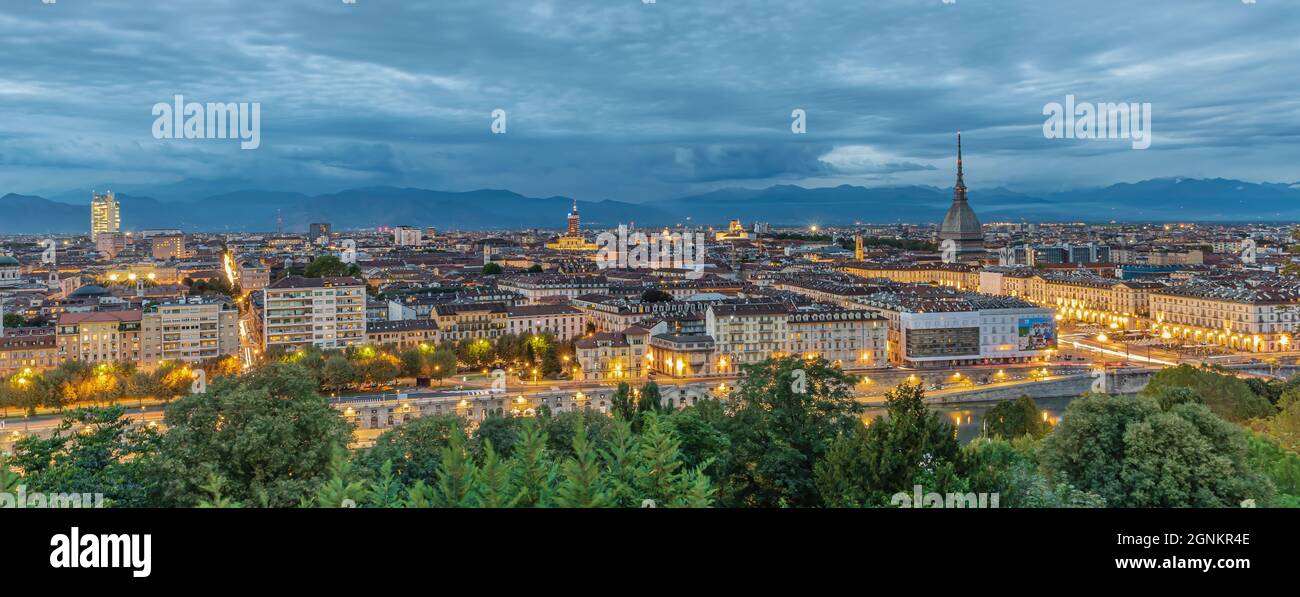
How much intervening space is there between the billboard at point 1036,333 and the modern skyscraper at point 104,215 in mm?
81857

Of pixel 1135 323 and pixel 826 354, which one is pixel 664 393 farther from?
pixel 1135 323

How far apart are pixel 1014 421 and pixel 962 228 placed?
179 feet

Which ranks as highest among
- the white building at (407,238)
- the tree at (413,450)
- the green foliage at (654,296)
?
the white building at (407,238)

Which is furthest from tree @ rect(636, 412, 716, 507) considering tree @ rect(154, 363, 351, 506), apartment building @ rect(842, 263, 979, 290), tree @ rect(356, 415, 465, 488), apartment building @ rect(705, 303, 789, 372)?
apartment building @ rect(842, 263, 979, 290)

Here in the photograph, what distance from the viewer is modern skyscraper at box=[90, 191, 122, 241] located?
91.3 meters

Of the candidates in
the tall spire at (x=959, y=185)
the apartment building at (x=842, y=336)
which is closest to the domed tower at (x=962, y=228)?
the tall spire at (x=959, y=185)

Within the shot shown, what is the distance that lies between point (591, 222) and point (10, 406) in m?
145

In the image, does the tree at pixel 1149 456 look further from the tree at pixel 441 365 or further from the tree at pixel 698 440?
the tree at pixel 441 365

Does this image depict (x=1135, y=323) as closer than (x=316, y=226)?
Yes

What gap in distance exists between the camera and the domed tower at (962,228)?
71.8m

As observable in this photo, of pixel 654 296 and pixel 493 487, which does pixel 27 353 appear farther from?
pixel 493 487

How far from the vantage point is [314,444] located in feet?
29.0
